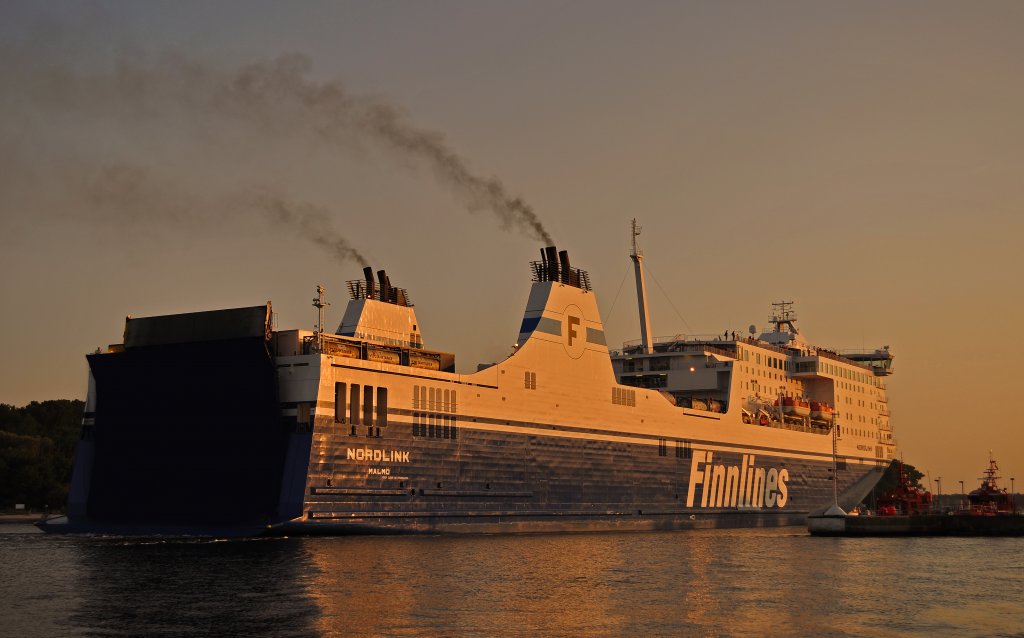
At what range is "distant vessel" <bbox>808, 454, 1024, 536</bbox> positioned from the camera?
210 ft

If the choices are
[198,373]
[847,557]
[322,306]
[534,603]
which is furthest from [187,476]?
[847,557]

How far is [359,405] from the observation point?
1807 inches

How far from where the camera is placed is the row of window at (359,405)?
45094mm

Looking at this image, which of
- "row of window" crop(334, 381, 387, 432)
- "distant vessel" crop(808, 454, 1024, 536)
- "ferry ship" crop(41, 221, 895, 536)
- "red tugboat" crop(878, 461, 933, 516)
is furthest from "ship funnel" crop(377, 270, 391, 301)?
"red tugboat" crop(878, 461, 933, 516)

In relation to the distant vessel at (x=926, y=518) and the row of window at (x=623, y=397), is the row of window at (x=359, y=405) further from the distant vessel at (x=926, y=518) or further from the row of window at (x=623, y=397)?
the distant vessel at (x=926, y=518)

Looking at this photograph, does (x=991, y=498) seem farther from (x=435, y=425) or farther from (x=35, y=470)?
(x=35, y=470)

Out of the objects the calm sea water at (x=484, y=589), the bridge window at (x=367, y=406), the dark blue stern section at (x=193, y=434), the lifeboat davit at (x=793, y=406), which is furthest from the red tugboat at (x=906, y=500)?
the dark blue stern section at (x=193, y=434)

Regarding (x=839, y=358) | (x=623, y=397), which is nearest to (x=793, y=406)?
(x=839, y=358)

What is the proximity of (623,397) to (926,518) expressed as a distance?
21259 millimetres

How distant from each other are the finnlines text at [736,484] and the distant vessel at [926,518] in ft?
19.5

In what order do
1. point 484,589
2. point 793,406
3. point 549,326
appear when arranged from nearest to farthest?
point 484,589 → point 549,326 → point 793,406

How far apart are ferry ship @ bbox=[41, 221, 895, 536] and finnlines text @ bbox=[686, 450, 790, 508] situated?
0.18m

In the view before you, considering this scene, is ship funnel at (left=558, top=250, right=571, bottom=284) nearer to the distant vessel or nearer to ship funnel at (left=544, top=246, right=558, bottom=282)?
ship funnel at (left=544, top=246, right=558, bottom=282)

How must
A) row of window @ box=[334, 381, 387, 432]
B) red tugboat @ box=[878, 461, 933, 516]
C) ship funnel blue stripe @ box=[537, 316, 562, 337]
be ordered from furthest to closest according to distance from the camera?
red tugboat @ box=[878, 461, 933, 516] < ship funnel blue stripe @ box=[537, 316, 562, 337] < row of window @ box=[334, 381, 387, 432]
